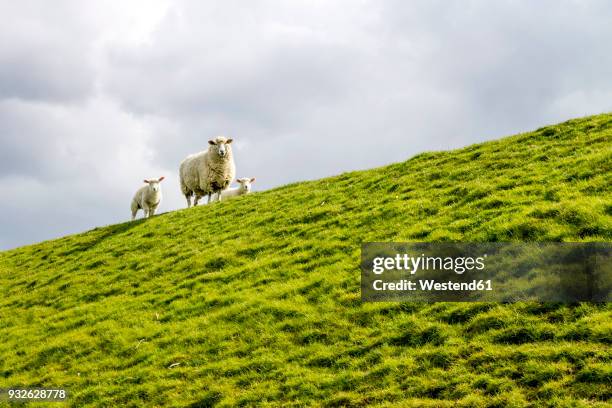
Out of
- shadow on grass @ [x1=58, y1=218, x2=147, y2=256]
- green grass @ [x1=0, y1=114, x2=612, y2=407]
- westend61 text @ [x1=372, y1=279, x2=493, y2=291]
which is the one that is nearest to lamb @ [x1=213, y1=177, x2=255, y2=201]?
shadow on grass @ [x1=58, y1=218, x2=147, y2=256]

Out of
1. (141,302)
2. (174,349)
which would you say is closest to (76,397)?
(174,349)

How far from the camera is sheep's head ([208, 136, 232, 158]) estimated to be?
30.6 meters

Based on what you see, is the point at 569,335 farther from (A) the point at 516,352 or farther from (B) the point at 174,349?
(B) the point at 174,349

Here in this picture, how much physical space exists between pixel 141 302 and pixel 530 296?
1110cm

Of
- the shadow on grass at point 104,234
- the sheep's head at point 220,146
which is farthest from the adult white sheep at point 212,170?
the shadow on grass at point 104,234

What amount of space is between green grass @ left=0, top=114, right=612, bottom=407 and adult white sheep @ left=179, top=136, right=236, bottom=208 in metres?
5.12

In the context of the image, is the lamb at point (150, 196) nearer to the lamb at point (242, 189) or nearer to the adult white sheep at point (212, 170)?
the adult white sheep at point (212, 170)

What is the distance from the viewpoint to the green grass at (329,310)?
10172mm

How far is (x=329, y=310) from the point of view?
537 inches

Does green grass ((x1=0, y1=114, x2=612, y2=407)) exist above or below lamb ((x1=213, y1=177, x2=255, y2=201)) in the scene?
below

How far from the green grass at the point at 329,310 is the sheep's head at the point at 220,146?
4932 millimetres

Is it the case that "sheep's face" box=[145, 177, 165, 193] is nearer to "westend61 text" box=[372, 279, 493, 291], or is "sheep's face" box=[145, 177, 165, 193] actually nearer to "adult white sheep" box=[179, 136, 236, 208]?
"adult white sheep" box=[179, 136, 236, 208]

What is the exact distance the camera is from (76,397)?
13.4 m

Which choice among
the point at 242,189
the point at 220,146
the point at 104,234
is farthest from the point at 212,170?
the point at 104,234
